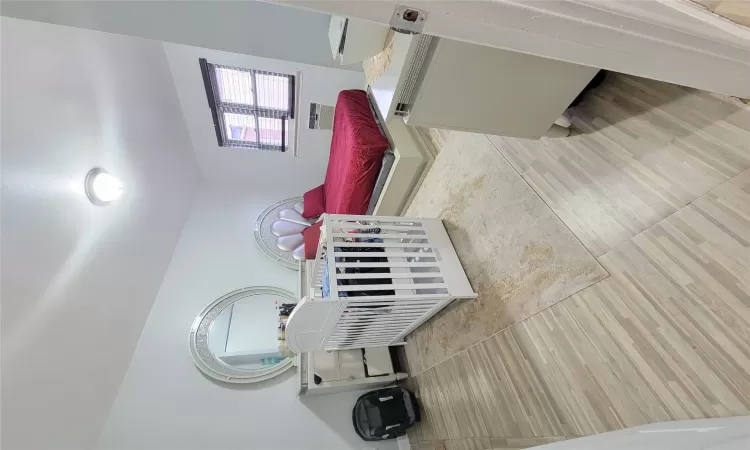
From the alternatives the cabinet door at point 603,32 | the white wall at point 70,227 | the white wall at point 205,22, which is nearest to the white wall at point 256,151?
the white wall at point 70,227

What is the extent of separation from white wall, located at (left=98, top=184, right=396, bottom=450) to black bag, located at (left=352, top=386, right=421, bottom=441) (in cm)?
15

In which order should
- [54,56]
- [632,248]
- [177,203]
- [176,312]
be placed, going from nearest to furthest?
[632,248] → [54,56] → [176,312] → [177,203]

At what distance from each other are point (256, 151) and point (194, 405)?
2.44m

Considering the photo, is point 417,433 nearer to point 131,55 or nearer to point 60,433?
point 60,433

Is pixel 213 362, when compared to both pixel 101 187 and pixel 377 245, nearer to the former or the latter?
pixel 101 187

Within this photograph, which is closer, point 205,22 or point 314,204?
point 205,22

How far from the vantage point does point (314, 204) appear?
3.39 m

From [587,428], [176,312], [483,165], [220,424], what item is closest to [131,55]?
[176,312]

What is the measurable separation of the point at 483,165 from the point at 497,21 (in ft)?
3.95

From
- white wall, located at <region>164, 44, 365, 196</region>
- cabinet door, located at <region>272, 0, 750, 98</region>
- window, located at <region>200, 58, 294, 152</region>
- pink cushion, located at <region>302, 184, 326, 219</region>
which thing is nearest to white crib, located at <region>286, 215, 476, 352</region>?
cabinet door, located at <region>272, 0, 750, 98</region>

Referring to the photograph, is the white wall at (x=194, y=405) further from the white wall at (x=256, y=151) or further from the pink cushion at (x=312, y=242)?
the white wall at (x=256, y=151)

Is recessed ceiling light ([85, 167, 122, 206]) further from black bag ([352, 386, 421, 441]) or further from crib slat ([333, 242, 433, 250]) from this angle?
black bag ([352, 386, 421, 441])

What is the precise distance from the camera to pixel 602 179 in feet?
3.70

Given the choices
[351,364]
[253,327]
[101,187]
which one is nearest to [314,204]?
[253,327]
